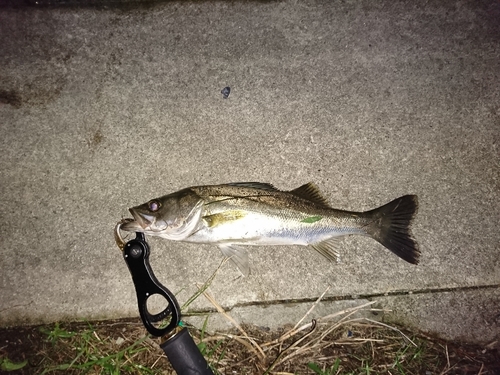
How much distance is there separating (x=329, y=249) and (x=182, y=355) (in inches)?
61.4

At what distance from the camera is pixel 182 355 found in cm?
246

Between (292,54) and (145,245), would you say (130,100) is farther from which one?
(292,54)

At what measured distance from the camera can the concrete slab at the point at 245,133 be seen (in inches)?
123

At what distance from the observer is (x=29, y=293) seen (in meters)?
3.10

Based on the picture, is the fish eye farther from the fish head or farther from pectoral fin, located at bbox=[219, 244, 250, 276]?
pectoral fin, located at bbox=[219, 244, 250, 276]

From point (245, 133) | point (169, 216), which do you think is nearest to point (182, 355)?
point (169, 216)

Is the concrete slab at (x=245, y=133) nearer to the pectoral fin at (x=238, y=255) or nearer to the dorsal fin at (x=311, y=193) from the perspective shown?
the pectoral fin at (x=238, y=255)

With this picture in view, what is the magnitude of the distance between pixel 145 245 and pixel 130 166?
3.07 feet

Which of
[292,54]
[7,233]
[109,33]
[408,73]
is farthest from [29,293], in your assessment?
[408,73]

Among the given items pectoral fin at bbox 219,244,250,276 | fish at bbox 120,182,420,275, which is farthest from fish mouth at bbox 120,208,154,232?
pectoral fin at bbox 219,244,250,276

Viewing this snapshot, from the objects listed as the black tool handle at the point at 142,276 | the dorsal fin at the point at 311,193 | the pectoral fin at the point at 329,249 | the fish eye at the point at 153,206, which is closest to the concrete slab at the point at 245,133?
the pectoral fin at the point at 329,249

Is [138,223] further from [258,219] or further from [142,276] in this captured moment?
[258,219]

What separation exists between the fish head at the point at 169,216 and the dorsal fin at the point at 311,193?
914 mm

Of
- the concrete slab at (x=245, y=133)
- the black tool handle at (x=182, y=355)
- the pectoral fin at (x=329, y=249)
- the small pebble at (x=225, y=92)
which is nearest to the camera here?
the black tool handle at (x=182, y=355)
